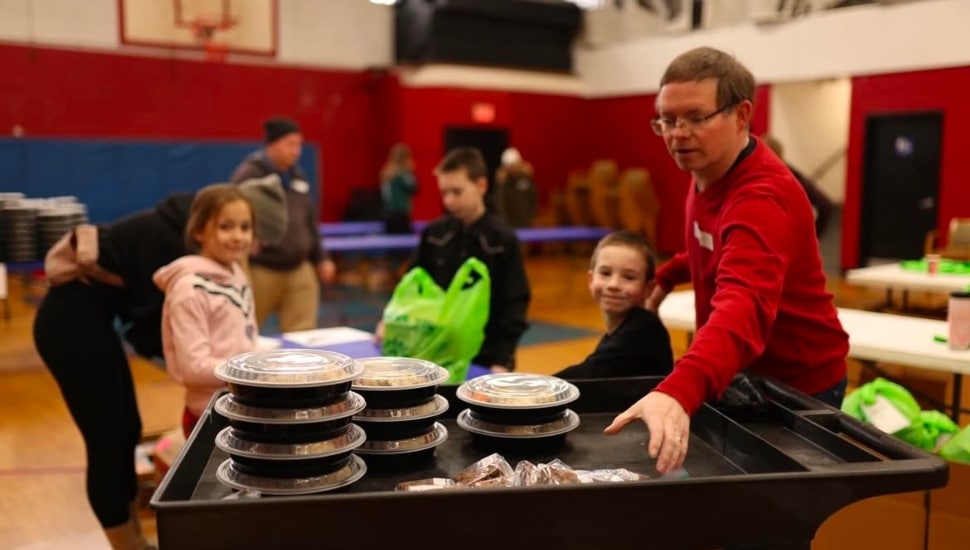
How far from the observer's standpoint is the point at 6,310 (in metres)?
8.20

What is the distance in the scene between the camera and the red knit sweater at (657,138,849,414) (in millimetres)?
1403

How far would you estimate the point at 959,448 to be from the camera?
222 centimetres

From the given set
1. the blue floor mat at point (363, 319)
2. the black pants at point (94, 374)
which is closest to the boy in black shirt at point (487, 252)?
the black pants at point (94, 374)

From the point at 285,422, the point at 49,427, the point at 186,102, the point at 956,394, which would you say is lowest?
the point at 49,427

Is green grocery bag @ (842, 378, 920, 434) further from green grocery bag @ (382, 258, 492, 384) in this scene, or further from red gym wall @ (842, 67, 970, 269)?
red gym wall @ (842, 67, 970, 269)

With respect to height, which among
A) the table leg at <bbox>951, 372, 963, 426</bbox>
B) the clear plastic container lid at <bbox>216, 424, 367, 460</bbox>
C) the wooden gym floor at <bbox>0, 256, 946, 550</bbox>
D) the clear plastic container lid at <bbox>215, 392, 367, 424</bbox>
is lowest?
the wooden gym floor at <bbox>0, 256, 946, 550</bbox>

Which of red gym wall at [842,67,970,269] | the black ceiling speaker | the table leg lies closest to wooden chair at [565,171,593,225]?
the black ceiling speaker

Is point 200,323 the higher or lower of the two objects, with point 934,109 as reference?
lower

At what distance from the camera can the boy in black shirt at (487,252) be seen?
332 cm

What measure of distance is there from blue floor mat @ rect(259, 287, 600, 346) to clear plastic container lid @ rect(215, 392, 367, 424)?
516cm

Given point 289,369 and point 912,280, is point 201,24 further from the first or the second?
point 289,369

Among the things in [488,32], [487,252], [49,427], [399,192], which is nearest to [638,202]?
[488,32]

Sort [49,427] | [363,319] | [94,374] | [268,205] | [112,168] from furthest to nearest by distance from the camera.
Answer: [112,168], [363,319], [49,427], [268,205], [94,374]

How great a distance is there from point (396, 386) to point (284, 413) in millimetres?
241
